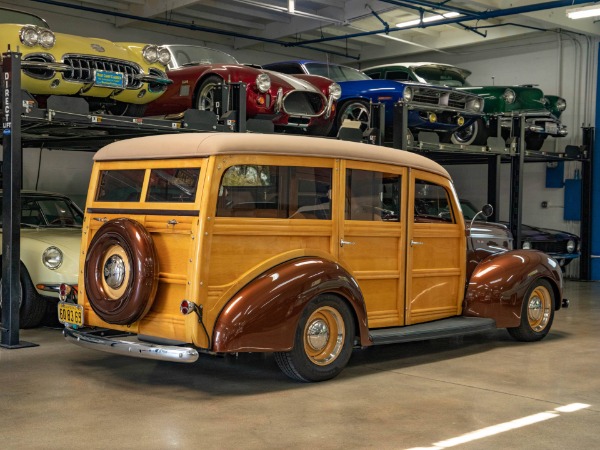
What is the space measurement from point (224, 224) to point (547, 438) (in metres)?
2.44

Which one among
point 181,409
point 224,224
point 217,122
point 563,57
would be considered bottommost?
point 181,409

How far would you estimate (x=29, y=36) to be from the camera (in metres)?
7.68

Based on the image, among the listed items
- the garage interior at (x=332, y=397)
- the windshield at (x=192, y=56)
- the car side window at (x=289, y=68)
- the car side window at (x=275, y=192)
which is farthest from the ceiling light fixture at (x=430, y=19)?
the car side window at (x=275, y=192)

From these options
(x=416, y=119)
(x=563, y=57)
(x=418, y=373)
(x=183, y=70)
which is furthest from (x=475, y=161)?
(x=418, y=373)

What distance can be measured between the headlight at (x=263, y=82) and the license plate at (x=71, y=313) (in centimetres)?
414

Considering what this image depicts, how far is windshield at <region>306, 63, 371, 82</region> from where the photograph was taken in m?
12.0

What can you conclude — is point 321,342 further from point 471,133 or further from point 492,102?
point 492,102

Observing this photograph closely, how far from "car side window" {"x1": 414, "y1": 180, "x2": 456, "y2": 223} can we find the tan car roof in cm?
38

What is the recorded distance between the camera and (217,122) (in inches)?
352

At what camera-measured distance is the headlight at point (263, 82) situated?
9570 mm

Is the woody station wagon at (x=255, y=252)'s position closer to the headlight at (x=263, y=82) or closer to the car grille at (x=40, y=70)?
the car grille at (x=40, y=70)

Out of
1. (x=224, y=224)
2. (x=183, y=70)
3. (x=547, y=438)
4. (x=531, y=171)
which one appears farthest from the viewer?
(x=531, y=171)

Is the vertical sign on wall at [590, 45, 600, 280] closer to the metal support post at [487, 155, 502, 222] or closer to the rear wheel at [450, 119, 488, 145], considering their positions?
the metal support post at [487, 155, 502, 222]

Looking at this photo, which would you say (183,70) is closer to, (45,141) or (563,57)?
(45,141)
